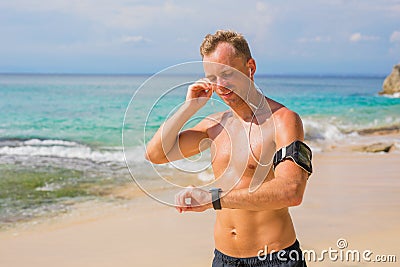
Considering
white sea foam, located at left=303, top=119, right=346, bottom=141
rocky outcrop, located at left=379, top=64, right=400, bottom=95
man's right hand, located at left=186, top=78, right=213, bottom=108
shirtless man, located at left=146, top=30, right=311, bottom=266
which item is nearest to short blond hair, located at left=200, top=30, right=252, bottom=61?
shirtless man, located at left=146, top=30, right=311, bottom=266

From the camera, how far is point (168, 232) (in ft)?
22.9

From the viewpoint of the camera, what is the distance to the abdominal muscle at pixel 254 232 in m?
3.00

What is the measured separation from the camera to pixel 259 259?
301cm

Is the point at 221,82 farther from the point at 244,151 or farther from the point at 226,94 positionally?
the point at 244,151

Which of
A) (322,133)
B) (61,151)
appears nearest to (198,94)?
(61,151)

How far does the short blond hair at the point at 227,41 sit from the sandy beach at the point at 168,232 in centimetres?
353

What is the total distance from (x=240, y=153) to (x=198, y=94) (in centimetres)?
33

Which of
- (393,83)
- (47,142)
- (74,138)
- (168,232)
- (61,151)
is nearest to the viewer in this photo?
(168,232)

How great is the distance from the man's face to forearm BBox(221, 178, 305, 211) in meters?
0.42

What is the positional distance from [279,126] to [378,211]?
511 cm

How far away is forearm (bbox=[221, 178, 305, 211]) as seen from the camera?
7.82 feet

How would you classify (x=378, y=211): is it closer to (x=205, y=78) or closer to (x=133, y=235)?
(x=133, y=235)

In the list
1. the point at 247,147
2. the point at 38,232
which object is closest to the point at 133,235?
the point at 38,232

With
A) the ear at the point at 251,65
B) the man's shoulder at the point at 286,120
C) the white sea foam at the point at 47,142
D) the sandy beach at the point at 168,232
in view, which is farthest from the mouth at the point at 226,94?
the white sea foam at the point at 47,142
